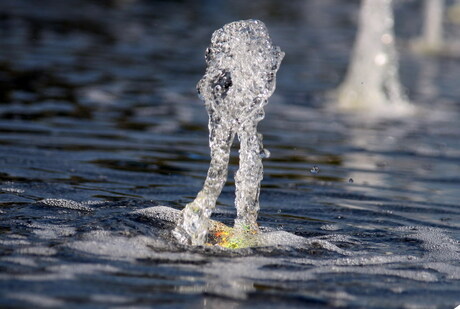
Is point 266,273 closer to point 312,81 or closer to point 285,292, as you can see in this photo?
point 285,292

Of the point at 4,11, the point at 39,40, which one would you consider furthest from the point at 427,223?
the point at 4,11

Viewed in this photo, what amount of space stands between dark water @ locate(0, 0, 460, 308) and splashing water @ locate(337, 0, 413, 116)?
1.34ft

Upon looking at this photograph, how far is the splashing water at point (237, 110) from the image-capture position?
A: 5.13 metres

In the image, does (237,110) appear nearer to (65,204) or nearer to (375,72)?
(65,204)

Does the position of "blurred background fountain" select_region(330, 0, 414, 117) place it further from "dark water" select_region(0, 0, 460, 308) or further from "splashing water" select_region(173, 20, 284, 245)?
"splashing water" select_region(173, 20, 284, 245)

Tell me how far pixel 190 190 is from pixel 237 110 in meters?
1.06

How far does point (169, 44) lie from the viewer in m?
17.2

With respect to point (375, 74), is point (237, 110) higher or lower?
A: lower

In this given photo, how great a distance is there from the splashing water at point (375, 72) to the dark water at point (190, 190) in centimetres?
41

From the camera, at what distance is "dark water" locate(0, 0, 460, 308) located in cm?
413

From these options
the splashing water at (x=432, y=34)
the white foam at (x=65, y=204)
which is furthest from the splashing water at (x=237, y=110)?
the splashing water at (x=432, y=34)

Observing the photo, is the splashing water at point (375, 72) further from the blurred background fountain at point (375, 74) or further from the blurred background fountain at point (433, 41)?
the blurred background fountain at point (433, 41)

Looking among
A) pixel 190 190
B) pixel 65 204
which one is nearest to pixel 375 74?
pixel 190 190

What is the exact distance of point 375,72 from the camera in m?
12.0
